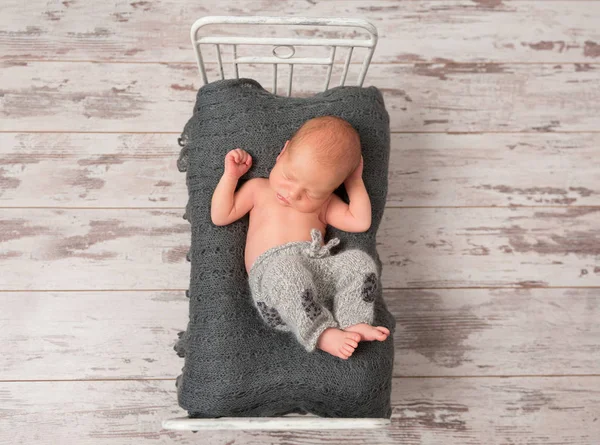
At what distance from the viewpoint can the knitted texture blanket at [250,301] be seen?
1.12 meters

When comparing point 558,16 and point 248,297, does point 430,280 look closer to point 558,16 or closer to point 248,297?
point 248,297

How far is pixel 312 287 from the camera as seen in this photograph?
110 cm


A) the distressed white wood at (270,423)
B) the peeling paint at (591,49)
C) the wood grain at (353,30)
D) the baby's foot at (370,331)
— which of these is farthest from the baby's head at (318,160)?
the peeling paint at (591,49)

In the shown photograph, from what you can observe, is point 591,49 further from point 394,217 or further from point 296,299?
point 296,299

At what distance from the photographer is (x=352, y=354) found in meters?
1.14

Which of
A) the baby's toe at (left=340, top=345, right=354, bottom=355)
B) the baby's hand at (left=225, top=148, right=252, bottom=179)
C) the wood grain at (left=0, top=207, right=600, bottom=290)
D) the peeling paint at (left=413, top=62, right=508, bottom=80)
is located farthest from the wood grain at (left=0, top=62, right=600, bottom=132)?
the baby's toe at (left=340, top=345, right=354, bottom=355)

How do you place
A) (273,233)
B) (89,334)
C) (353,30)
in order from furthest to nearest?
1. (353,30)
2. (89,334)
3. (273,233)

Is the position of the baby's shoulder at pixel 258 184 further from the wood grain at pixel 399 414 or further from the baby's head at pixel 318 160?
the wood grain at pixel 399 414

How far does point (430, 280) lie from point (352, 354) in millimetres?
471

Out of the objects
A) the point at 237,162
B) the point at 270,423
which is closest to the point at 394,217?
the point at 237,162

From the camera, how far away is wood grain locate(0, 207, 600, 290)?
1457 millimetres

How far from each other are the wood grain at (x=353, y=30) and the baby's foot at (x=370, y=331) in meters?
0.85

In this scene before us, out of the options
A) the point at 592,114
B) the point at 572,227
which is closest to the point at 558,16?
the point at 592,114

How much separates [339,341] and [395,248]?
1.67 feet
